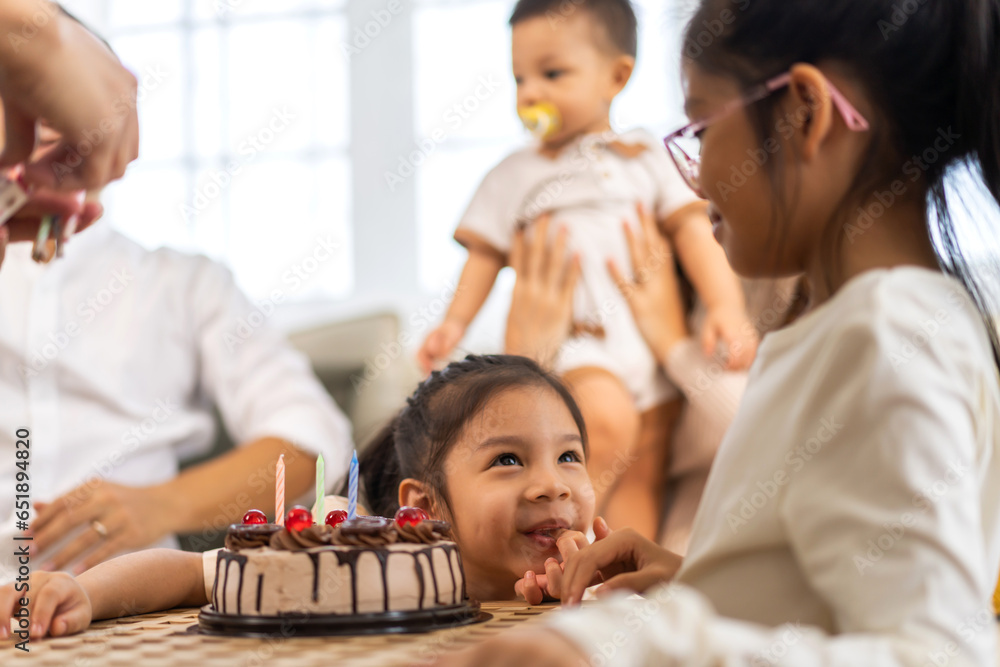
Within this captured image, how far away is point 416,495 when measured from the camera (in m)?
1.38

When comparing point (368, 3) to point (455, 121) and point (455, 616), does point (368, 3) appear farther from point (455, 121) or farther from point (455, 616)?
point (455, 616)

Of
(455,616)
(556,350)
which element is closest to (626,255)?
(556,350)

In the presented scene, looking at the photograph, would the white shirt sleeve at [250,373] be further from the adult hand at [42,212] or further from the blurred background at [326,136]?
the adult hand at [42,212]

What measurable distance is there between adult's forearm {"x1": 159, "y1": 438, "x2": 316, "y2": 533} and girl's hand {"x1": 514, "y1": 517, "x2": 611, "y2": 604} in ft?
3.50

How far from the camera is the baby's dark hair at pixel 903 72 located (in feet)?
2.50

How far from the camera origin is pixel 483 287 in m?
2.30

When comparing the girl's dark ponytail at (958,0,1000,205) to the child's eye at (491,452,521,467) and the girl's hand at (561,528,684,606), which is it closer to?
the girl's hand at (561,528,684,606)

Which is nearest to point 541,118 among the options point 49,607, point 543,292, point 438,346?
point 543,292

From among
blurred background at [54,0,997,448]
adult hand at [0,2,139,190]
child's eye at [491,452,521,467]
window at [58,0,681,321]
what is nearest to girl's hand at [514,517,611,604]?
child's eye at [491,452,521,467]

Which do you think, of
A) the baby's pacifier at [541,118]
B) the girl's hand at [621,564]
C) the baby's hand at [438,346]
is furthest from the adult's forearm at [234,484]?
the girl's hand at [621,564]

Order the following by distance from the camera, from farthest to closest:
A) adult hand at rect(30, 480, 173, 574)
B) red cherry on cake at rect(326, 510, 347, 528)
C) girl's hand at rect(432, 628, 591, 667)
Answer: adult hand at rect(30, 480, 173, 574) < red cherry on cake at rect(326, 510, 347, 528) < girl's hand at rect(432, 628, 591, 667)

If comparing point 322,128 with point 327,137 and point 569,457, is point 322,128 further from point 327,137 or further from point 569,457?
point 569,457

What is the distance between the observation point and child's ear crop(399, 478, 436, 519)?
1.36 meters

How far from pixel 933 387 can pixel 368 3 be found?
3360 millimetres
